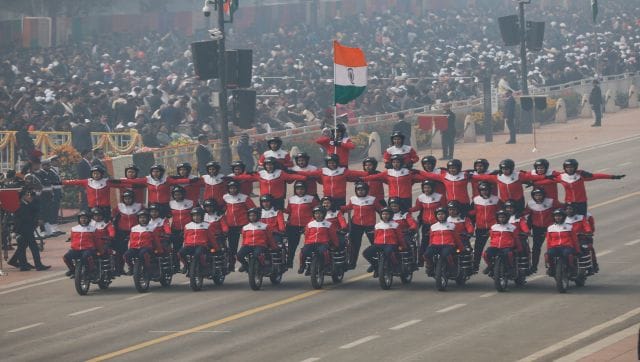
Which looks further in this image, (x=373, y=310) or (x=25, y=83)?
(x=25, y=83)

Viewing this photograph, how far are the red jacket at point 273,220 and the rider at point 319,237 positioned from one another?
2.85ft

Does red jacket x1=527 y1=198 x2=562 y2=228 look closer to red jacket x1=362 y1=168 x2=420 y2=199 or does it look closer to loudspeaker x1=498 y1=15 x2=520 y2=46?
red jacket x1=362 y1=168 x2=420 y2=199

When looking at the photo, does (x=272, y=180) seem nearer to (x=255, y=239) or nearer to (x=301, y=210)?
(x=301, y=210)

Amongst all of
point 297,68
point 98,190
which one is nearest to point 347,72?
point 98,190

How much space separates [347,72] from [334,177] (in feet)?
12.6

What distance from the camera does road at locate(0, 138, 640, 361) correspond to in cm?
2409

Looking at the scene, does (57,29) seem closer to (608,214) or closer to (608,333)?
(608,214)

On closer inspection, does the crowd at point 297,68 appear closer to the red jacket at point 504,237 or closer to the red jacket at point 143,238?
the red jacket at point 143,238

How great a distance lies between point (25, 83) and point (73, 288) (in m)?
24.2

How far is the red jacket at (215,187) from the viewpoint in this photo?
3158 cm

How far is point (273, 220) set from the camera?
3039 cm

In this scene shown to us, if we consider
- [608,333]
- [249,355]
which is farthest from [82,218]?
[608,333]

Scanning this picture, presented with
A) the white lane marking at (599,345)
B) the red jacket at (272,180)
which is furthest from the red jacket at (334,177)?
the white lane marking at (599,345)

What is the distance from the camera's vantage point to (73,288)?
31.5m
